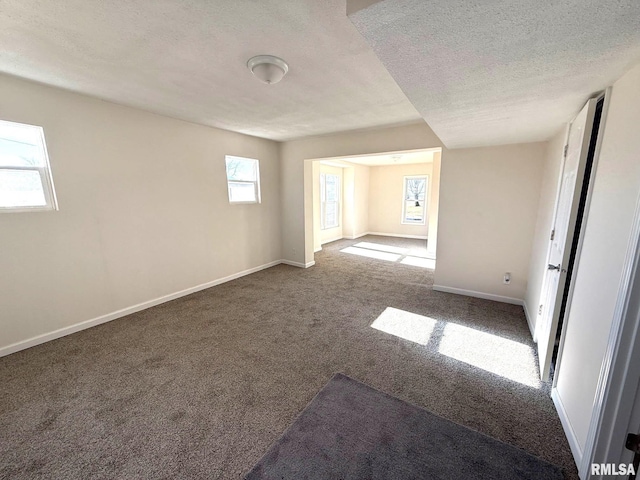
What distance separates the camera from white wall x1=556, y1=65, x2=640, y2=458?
1.21 metres

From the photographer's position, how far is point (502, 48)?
1122mm

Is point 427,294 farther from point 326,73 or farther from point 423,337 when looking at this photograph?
point 326,73

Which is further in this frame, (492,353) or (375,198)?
(375,198)

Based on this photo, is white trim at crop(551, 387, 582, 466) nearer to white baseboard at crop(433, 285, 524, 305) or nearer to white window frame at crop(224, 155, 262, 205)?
white baseboard at crop(433, 285, 524, 305)

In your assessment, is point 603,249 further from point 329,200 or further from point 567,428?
point 329,200

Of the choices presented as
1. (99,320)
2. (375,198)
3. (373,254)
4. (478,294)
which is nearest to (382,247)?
(373,254)

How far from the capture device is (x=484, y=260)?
352 cm

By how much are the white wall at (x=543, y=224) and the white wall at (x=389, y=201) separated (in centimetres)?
519

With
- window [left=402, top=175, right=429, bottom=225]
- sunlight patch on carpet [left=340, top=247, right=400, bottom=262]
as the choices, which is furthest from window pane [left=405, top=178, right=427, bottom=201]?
sunlight patch on carpet [left=340, top=247, right=400, bottom=262]

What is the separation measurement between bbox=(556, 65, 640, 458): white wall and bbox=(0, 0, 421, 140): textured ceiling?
1458 mm

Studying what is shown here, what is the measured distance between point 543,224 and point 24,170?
5260mm

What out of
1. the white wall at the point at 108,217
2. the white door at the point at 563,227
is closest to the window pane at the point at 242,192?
the white wall at the point at 108,217

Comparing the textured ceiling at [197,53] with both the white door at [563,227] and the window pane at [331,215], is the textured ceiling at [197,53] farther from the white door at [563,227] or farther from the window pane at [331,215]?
the window pane at [331,215]

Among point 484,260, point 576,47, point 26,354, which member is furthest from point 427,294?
point 26,354
